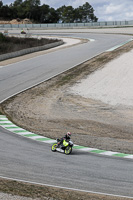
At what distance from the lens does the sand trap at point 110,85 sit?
1059 inches

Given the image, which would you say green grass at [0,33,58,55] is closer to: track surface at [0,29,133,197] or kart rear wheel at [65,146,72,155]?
track surface at [0,29,133,197]

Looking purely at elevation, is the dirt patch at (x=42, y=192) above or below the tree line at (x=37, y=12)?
below

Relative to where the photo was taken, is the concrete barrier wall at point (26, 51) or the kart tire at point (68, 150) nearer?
the kart tire at point (68, 150)

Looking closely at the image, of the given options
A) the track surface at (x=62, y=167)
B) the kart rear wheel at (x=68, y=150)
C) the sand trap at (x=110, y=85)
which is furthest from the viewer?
the sand trap at (x=110, y=85)

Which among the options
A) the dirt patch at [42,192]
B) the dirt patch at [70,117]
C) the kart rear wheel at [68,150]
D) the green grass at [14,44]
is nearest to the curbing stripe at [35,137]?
the dirt patch at [70,117]

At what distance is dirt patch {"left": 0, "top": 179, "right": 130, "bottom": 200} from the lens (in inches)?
387

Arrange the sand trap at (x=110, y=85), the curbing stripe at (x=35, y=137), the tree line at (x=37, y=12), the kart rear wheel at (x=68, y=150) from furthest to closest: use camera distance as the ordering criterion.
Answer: the tree line at (x=37, y=12), the sand trap at (x=110, y=85), the curbing stripe at (x=35, y=137), the kart rear wheel at (x=68, y=150)

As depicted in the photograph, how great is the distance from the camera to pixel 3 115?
842 inches

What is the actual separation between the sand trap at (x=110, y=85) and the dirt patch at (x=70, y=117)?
122cm

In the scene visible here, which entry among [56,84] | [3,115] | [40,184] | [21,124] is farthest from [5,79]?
[40,184]

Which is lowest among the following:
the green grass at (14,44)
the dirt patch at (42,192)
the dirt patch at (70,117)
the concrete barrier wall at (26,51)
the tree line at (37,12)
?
the dirt patch at (70,117)

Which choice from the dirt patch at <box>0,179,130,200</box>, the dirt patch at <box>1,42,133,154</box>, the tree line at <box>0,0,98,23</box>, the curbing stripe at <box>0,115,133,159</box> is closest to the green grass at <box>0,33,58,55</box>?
the dirt patch at <box>1,42,133,154</box>

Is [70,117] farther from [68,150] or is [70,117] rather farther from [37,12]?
[37,12]

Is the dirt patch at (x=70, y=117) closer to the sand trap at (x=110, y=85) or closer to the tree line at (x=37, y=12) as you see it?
the sand trap at (x=110, y=85)
